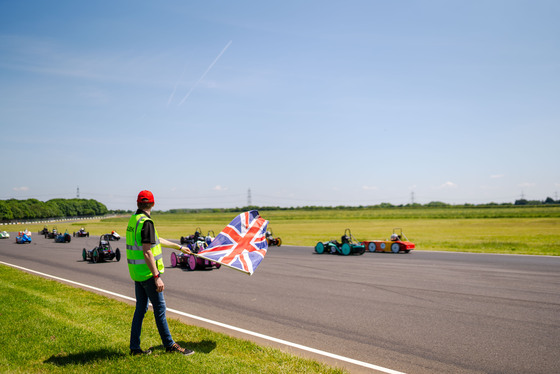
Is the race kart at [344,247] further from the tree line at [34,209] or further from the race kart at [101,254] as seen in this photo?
the tree line at [34,209]

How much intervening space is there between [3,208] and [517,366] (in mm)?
160668

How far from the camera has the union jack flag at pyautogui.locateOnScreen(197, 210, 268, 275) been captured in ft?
22.0

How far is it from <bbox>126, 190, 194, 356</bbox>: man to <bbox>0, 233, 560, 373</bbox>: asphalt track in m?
1.07

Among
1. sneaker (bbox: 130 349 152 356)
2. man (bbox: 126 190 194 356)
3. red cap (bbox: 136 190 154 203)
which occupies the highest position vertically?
red cap (bbox: 136 190 154 203)

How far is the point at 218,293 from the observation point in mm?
11406

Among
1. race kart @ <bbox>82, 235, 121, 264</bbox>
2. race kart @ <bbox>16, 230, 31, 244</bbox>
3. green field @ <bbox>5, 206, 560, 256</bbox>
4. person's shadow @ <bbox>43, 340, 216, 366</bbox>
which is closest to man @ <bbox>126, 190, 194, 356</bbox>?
person's shadow @ <bbox>43, 340, 216, 366</bbox>

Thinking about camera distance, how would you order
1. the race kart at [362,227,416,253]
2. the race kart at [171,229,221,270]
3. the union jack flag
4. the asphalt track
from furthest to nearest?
the race kart at [362,227,416,253]
the race kart at [171,229,221,270]
the union jack flag
the asphalt track

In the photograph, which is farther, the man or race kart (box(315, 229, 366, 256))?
race kart (box(315, 229, 366, 256))

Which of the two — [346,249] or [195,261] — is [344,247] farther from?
[195,261]

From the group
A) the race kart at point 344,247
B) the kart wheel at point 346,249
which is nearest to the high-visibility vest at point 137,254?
the race kart at point 344,247

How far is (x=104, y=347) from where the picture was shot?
6.07 metres

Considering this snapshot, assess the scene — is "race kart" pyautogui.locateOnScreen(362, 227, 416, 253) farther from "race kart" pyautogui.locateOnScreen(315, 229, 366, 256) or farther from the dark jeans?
the dark jeans

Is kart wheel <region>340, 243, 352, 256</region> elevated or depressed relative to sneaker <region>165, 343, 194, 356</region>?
depressed

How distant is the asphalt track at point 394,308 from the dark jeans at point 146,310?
103 centimetres
